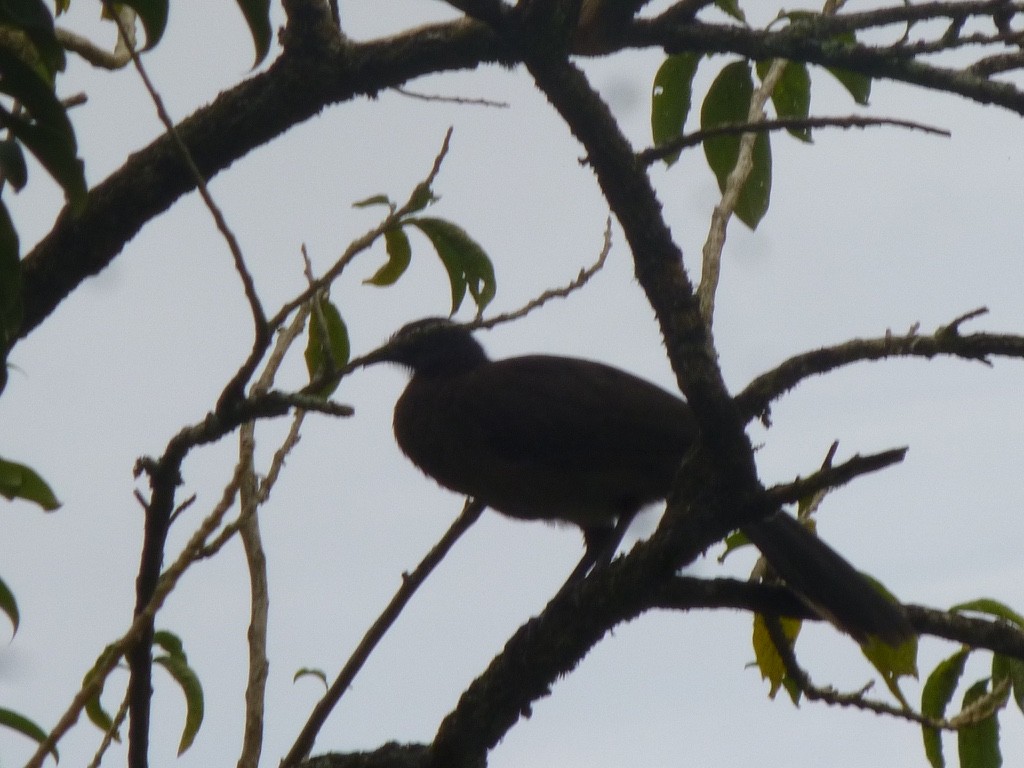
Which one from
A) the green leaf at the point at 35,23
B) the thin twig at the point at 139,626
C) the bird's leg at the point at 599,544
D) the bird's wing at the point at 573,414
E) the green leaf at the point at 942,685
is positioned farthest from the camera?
the bird's leg at the point at 599,544

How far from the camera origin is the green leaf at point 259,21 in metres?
2.28

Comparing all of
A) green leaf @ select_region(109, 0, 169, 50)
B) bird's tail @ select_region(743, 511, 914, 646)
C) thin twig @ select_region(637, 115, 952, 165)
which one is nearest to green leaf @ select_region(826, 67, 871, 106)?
thin twig @ select_region(637, 115, 952, 165)

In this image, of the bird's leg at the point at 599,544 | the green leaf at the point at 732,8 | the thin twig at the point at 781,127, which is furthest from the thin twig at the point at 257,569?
the bird's leg at the point at 599,544

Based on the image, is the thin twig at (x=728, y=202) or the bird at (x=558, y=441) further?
the bird at (x=558, y=441)

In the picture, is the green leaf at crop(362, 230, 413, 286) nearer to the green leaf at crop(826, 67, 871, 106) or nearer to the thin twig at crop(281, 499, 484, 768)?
the thin twig at crop(281, 499, 484, 768)

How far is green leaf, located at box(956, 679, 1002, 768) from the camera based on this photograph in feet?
9.09

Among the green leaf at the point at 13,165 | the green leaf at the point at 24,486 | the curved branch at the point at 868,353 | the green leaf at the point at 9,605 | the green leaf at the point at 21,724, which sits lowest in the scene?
the green leaf at the point at 21,724

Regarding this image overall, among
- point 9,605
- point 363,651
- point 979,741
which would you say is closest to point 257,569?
point 363,651

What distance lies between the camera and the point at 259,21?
231 centimetres

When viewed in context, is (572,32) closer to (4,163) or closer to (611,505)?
(4,163)

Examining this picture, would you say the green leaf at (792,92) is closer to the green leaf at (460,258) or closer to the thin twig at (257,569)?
the green leaf at (460,258)

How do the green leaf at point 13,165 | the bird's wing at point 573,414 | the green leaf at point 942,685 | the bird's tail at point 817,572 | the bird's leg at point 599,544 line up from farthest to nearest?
the bird's leg at point 599,544 → the bird's wing at point 573,414 → the bird's tail at point 817,572 → the green leaf at point 942,685 → the green leaf at point 13,165

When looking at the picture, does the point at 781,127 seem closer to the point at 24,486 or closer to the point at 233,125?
the point at 233,125

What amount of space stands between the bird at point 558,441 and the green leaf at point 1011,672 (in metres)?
1.47
